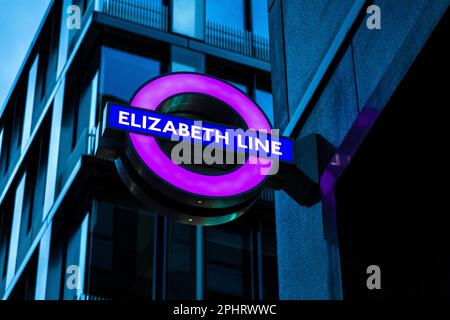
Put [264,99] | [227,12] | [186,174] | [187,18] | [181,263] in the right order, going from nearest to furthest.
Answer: [186,174] → [181,263] → [187,18] → [264,99] → [227,12]

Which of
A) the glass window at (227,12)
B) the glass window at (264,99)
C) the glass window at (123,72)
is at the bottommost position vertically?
the glass window at (123,72)

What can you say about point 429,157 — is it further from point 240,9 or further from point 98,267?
point 240,9

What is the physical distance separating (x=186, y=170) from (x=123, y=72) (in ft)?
42.4

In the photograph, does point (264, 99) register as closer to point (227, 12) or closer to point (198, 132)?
point (227, 12)

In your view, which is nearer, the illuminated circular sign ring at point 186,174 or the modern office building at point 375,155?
the modern office building at point 375,155

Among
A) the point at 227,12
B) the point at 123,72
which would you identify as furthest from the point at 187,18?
the point at 123,72

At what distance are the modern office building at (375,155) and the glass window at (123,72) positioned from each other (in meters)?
11.2

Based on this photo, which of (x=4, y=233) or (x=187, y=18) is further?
(x=4, y=233)

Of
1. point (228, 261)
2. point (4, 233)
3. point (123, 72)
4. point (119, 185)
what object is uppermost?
point (123, 72)

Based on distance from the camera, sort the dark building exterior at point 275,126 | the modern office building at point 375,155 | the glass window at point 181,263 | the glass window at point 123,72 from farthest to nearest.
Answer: the glass window at point 123,72, the glass window at point 181,263, the dark building exterior at point 275,126, the modern office building at point 375,155

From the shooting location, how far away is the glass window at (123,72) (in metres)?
20.4

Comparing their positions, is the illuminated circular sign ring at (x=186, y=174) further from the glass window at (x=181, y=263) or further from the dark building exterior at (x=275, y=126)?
the glass window at (x=181, y=263)

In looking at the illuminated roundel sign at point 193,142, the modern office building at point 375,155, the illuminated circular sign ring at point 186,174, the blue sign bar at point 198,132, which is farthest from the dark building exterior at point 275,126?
the illuminated circular sign ring at point 186,174

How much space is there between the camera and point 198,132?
8.57 meters
